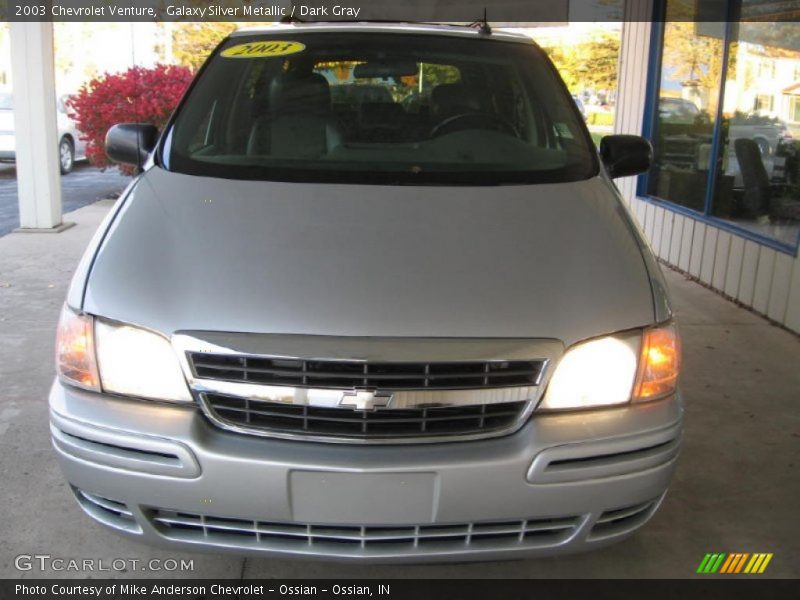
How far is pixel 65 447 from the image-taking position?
7.43 ft

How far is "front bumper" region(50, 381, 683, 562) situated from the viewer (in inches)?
82.0

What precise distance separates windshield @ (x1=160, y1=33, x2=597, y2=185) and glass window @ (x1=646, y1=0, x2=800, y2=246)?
2.89 m

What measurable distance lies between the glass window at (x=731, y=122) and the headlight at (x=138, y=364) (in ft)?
15.1

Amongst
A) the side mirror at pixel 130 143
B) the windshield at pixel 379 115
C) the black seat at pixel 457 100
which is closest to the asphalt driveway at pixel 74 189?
the side mirror at pixel 130 143

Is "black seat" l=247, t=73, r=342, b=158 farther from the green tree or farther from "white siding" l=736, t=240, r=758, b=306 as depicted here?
the green tree

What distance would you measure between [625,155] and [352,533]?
2143 mm

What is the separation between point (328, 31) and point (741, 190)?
407cm

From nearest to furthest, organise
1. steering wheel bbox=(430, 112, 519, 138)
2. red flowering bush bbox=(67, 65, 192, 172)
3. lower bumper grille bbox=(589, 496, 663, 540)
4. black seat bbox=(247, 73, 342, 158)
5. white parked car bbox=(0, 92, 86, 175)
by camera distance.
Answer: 1. lower bumper grille bbox=(589, 496, 663, 540)
2. black seat bbox=(247, 73, 342, 158)
3. steering wheel bbox=(430, 112, 519, 138)
4. red flowering bush bbox=(67, 65, 192, 172)
5. white parked car bbox=(0, 92, 86, 175)

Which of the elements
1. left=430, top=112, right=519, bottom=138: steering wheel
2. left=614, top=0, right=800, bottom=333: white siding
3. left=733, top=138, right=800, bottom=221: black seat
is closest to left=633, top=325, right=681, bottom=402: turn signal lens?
left=430, top=112, right=519, bottom=138: steering wheel

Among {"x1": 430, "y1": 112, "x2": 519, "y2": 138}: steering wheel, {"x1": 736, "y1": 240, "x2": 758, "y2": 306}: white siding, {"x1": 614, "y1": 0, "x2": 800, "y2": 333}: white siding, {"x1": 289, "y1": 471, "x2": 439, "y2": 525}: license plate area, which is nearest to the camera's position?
{"x1": 289, "y1": 471, "x2": 439, "y2": 525}: license plate area

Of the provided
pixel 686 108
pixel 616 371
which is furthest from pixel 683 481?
pixel 686 108

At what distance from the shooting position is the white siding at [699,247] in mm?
5465

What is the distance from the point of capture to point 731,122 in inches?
257

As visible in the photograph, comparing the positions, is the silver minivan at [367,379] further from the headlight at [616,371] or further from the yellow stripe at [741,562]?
the yellow stripe at [741,562]
